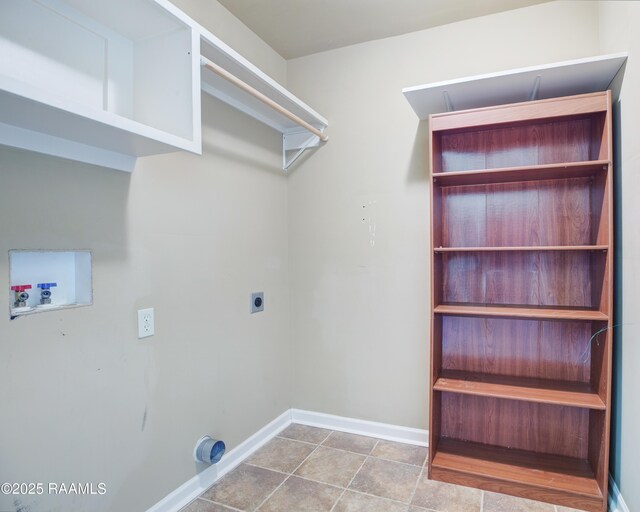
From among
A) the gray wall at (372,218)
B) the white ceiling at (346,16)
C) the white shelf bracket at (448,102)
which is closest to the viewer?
the white shelf bracket at (448,102)

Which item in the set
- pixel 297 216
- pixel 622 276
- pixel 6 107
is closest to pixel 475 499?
pixel 622 276

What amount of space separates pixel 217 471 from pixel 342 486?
0.63 m

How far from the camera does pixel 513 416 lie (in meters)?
2.17

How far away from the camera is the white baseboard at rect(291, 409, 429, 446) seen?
242 centimetres

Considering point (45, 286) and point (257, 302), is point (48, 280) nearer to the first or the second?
point (45, 286)

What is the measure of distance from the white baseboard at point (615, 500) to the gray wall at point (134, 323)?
1756 mm

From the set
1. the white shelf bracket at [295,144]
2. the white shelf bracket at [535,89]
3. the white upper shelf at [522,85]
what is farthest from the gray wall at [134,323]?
the white shelf bracket at [535,89]

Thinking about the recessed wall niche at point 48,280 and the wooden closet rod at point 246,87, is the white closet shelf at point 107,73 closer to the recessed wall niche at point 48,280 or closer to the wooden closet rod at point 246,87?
the wooden closet rod at point 246,87

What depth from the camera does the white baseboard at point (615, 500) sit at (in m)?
1.67

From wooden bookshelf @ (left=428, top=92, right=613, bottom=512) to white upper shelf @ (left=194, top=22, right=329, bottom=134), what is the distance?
2.56ft

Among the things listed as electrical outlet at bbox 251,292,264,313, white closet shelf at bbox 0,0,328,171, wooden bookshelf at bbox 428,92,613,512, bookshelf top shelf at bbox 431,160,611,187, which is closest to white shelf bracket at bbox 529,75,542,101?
wooden bookshelf at bbox 428,92,613,512

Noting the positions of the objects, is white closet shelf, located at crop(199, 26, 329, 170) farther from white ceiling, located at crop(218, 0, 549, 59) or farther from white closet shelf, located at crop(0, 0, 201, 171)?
white ceiling, located at crop(218, 0, 549, 59)

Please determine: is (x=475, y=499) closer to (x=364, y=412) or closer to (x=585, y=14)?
(x=364, y=412)

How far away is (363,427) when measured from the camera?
2.56 meters
